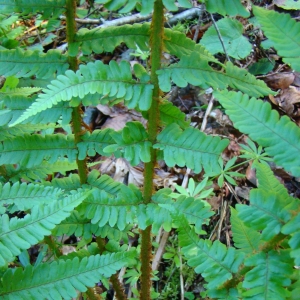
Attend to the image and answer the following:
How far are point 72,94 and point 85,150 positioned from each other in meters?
0.45

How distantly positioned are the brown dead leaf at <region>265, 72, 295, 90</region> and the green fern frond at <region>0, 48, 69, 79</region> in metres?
2.22

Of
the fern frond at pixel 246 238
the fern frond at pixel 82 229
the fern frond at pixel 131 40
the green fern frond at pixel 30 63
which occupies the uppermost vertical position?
the fern frond at pixel 131 40

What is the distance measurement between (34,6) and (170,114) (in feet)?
2.44

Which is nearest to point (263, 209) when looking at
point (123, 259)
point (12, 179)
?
point (123, 259)

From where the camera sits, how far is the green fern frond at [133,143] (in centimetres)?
158

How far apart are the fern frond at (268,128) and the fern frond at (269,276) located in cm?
32

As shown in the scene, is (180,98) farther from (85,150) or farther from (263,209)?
(263,209)

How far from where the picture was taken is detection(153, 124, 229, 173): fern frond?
1.53 meters

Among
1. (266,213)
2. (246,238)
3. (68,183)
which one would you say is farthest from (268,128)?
(68,183)

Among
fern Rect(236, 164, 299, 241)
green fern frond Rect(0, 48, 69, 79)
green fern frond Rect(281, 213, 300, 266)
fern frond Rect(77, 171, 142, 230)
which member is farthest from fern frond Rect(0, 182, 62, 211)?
green fern frond Rect(281, 213, 300, 266)

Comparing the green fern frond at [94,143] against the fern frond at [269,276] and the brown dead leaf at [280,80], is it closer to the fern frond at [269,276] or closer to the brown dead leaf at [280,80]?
the fern frond at [269,276]

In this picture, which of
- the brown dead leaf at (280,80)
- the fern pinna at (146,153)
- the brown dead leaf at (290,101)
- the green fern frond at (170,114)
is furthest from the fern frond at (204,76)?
the brown dead leaf at (280,80)

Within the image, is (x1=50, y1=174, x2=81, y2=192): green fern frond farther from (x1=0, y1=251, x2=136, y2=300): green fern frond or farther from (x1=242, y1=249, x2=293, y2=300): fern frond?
(x1=242, y1=249, x2=293, y2=300): fern frond

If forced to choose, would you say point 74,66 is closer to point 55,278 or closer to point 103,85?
point 103,85
